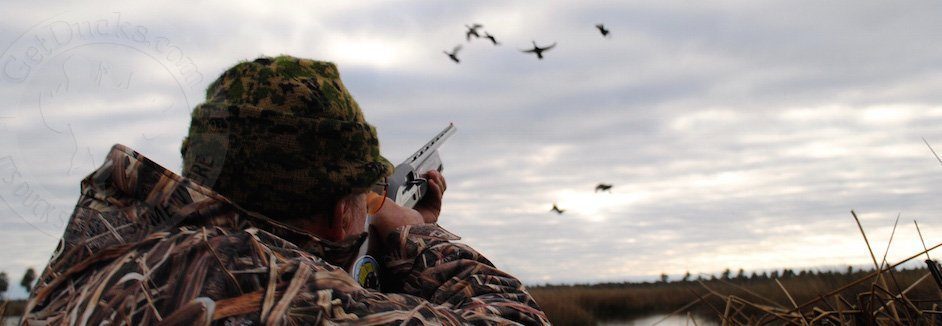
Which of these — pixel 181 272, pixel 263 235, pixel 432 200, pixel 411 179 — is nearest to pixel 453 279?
pixel 263 235

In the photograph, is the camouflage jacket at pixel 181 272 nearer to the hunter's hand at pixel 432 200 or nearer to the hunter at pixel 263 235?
the hunter at pixel 263 235

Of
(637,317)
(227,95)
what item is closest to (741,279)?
Result: (637,317)

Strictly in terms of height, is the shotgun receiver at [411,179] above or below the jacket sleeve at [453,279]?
above

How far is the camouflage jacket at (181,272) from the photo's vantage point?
1923 millimetres

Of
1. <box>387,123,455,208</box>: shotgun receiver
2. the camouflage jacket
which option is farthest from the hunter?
<box>387,123,455,208</box>: shotgun receiver

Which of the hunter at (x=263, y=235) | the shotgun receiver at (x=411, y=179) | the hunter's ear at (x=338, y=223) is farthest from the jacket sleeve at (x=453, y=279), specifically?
the shotgun receiver at (x=411, y=179)

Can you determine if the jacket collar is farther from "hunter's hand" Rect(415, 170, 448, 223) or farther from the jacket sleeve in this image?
"hunter's hand" Rect(415, 170, 448, 223)

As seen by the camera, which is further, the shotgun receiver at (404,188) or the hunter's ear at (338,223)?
the shotgun receiver at (404,188)

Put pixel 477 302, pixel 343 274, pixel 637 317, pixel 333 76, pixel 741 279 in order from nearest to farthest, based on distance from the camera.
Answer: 1. pixel 343 274
2. pixel 477 302
3. pixel 333 76
4. pixel 741 279
5. pixel 637 317

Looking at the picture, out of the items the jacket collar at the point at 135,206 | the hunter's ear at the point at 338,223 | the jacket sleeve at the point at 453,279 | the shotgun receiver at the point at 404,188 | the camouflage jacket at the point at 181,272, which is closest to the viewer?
the camouflage jacket at the point at 181,272

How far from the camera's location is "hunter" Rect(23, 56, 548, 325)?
1961 mm

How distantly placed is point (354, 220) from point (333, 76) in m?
0.55

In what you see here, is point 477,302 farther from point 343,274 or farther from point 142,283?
point 142,283

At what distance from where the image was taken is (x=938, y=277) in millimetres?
2668
